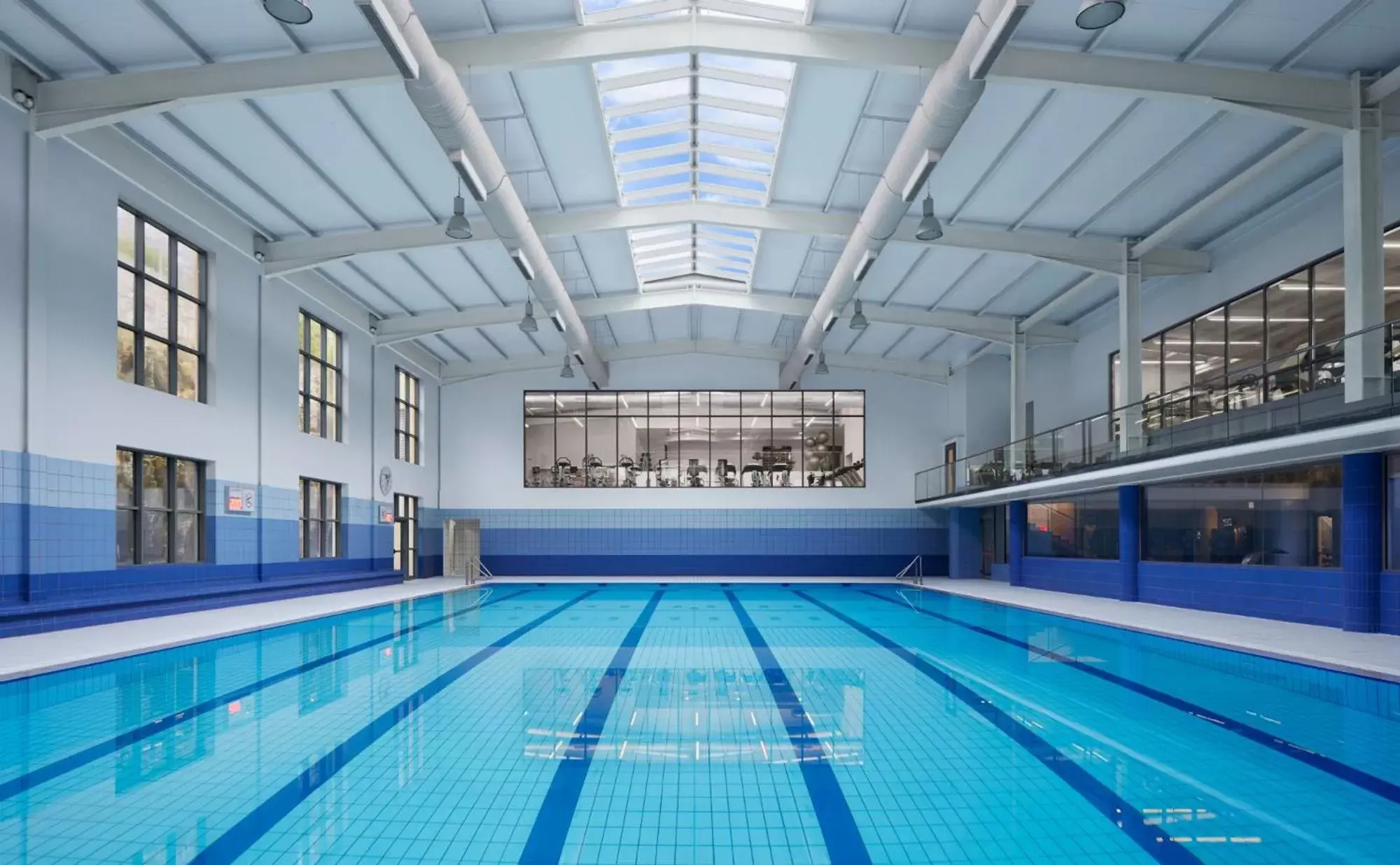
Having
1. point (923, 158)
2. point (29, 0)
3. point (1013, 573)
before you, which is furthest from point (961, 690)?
point (1013, 573)

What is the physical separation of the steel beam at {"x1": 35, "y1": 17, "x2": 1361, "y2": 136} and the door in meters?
12.9

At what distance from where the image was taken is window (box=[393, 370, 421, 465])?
20719 millimetres

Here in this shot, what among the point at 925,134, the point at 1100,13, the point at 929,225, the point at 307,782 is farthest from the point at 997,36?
the point at 307,782

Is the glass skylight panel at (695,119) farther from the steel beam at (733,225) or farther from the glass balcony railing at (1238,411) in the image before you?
the glass balcony railing at (1238,411)

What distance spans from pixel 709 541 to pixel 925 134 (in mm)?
16716

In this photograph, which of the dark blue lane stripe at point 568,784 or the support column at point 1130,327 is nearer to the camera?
the dark blue lane stripe at point 568,784

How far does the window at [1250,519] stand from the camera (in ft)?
35.2

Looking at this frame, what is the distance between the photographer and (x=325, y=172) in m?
11.6

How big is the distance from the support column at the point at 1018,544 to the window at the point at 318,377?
14383 mm

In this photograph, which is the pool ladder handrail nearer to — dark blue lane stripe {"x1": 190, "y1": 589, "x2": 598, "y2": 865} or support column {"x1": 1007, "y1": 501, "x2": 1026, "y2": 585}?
support column {"x1": 1007, "y1": 501, "x2": 1026, "y2": 585}

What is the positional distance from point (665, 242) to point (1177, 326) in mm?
9162

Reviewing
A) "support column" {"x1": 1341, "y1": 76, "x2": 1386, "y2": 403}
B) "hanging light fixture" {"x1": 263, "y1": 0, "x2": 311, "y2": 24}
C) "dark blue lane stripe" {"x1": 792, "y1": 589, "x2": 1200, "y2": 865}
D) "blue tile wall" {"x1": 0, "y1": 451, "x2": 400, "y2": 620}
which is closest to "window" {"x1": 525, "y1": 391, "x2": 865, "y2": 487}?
"blue tile wall" {"x1": 0, "y1": 451, "x2": 400, "y2": 620}

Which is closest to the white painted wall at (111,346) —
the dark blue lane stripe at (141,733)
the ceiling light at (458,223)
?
the dark blue lane stripe at (141,733)

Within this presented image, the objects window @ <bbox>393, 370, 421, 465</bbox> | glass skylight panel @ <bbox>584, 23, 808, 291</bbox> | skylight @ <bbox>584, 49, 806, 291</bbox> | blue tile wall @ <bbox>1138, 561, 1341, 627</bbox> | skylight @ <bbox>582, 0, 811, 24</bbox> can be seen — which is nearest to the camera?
skylight @ <bbox>582, 0, 811, 24</bbox>
